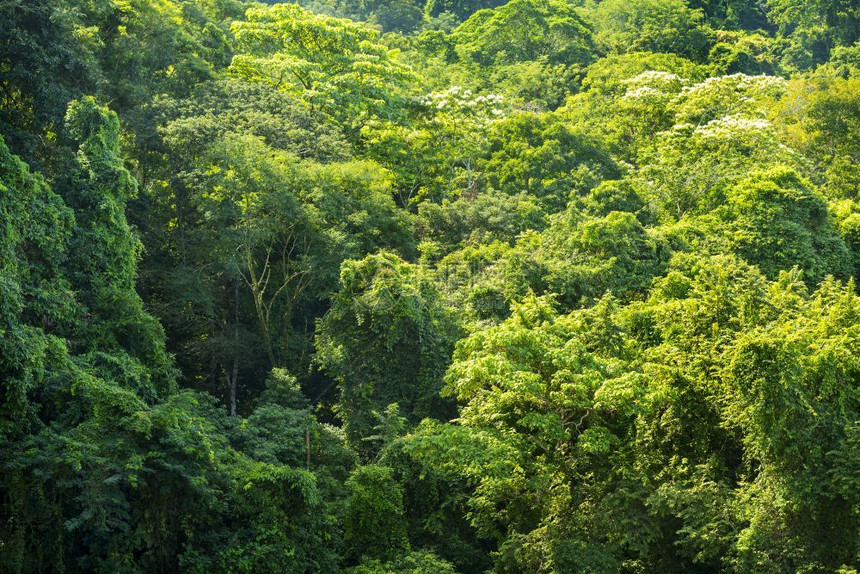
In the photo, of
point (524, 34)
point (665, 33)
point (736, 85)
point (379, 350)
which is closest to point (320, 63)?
point (379, 350)

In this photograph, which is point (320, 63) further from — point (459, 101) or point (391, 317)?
point (391, 317)

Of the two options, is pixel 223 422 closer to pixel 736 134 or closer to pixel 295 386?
pixel 295 386

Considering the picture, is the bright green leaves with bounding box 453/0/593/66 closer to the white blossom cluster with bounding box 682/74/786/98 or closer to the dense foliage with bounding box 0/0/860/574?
the dense foliage with bounding box 0/0/860/574

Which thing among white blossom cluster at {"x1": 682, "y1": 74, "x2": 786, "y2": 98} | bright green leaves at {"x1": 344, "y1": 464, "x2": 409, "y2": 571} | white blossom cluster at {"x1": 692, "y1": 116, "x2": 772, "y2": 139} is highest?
white blossom cluster at {"x1": 682, "y1": 74, "x2": 786, "y2": 98}

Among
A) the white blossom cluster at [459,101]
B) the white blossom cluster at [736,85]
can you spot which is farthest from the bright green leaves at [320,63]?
the white blossom cluster at [736,85]

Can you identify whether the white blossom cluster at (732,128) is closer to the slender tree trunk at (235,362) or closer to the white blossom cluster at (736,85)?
the white blossom cluster at (736,85)

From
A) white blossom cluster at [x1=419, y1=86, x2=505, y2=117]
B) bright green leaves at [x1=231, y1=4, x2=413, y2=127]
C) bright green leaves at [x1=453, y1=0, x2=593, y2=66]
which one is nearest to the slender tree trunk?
bright green leaves at [x1=231, y1=4, x2=413, y2=127]

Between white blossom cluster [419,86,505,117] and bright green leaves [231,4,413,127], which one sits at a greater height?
bright green leaves [231,4,413,127]
